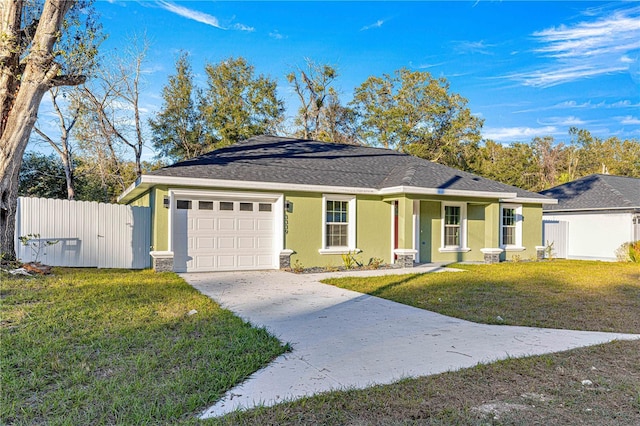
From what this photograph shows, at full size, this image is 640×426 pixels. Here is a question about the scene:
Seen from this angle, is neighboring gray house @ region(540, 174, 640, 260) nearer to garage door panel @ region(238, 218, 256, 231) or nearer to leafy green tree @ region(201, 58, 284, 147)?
garage door panel @ region(238, 218, 256, 231)

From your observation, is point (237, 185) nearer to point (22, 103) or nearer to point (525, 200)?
point (22, 103)

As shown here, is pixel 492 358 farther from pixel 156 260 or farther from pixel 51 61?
pixel 51 61

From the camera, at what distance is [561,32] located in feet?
44.3

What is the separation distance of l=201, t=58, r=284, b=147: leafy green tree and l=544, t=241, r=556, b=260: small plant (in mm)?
19204

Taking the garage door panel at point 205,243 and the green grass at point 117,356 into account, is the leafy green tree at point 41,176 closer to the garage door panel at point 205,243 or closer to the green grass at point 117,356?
the garage door panel at point 205,243

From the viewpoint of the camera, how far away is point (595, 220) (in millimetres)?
17859

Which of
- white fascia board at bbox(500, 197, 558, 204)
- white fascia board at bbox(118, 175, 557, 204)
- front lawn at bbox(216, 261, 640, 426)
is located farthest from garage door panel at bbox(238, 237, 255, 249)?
white fascia board at bbox(500, 197, 558, 204)

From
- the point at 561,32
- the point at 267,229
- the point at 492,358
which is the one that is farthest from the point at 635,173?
the point at 492,358

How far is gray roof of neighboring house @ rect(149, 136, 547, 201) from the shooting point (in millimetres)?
11633

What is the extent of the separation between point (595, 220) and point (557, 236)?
1.64m

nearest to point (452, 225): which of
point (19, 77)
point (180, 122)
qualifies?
point (19, 77)

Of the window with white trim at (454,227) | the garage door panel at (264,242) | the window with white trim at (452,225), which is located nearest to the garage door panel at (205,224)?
the garage door panel at (264,242)

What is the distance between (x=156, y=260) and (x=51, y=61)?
17.0ft

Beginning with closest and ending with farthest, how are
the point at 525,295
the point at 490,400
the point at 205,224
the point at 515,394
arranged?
the point at 490,400 < the point at 515,394 < the point at 525,295 < the point at 205,224
